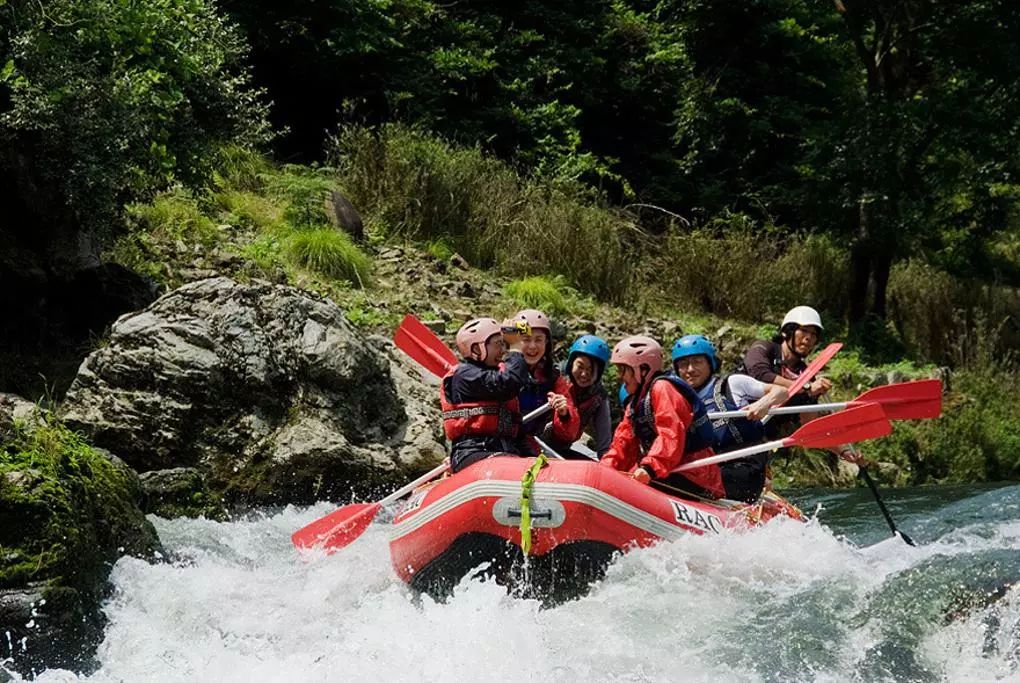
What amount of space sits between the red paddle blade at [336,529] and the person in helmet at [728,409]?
2006 mm

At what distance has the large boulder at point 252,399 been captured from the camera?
7.98 m

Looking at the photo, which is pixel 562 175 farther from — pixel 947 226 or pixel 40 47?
pixel 40 47

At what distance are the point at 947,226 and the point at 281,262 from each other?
772 centimetres

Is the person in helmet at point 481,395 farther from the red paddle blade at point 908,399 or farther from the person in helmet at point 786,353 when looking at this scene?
the red paddle blade at point 908,399

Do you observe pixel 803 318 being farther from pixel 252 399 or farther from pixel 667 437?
pixel 252 399

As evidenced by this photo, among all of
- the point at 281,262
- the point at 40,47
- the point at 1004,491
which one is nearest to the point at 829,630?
the point at 1004,491

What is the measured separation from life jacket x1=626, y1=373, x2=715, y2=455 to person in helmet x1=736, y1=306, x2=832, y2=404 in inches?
47.6

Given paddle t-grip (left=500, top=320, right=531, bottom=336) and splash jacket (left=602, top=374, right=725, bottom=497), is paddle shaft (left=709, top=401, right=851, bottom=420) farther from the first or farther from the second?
paddle t-grip (left=500, top=320, right=531, bottom=336)

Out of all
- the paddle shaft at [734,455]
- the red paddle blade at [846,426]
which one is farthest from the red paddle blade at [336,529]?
the red paddle blade at [846,426]

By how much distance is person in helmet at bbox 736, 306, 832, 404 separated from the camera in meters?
7.87

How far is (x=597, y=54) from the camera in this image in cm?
1761

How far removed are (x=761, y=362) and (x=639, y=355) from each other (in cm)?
156

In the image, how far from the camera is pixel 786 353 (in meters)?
8.14

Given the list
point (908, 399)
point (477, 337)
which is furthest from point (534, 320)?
point (908, 399)
